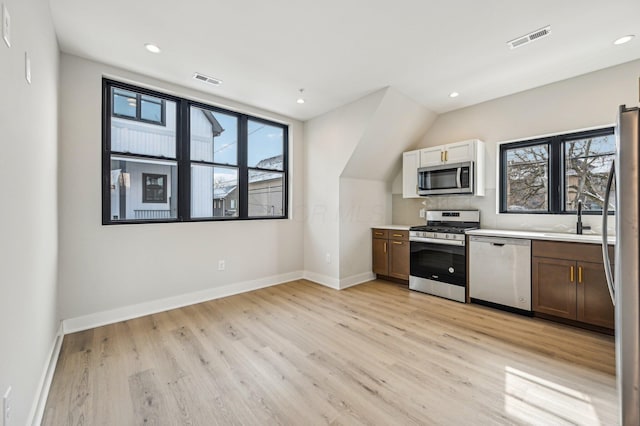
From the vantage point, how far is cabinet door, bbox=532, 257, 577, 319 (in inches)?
111

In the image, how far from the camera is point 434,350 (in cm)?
241

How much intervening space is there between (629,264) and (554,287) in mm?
2013

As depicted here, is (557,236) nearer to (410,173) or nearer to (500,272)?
(500,272)

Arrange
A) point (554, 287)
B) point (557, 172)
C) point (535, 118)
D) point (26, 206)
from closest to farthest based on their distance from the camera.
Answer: point (26, 206) < point (554, 287) < point (557, 172) < point (535, 118)

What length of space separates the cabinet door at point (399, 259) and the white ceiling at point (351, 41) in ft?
7.32

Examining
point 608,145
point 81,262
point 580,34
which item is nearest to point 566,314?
point 608,145

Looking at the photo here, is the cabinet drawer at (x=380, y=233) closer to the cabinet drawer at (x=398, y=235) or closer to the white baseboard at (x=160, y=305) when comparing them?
the cabinet drawer at (x=398, y=235)

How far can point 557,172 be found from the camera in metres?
3.48

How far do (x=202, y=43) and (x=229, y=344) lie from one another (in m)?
2.77

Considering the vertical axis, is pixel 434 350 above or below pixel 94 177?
below

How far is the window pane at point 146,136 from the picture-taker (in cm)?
311

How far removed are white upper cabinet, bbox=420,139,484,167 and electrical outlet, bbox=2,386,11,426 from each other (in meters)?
4.54

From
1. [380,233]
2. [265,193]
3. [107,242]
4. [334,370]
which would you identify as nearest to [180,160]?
[107,242]

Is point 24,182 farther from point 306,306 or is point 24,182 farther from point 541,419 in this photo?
point 541,419
